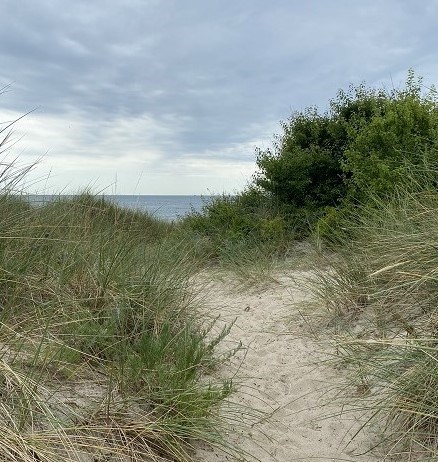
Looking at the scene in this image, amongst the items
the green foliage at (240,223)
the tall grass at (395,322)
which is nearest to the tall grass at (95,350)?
the tall grass at (395,322)

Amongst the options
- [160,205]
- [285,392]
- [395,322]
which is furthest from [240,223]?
[285,392]

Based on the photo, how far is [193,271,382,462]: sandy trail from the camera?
2.68 meters

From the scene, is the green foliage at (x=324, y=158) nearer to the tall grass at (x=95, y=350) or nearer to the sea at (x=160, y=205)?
the sea at (x=160, y=205)

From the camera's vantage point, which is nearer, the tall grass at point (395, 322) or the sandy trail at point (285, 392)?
the tall grass at point (395, 322)

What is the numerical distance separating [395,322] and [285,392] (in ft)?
2.97

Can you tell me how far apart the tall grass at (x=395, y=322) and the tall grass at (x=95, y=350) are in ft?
2.73

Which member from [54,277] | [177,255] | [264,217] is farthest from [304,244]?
[54,277]

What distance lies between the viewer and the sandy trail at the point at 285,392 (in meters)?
2.68

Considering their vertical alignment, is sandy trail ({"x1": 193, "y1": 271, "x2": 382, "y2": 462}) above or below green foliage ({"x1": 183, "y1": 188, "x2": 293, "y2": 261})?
below

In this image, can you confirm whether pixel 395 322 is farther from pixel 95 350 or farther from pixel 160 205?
pixel 160 205

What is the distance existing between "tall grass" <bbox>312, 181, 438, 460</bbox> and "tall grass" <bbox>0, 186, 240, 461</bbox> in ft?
2.73

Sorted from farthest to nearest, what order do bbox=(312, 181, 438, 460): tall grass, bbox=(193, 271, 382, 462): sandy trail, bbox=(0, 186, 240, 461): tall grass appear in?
bbox=(193, 271, 382, 462): sandy trail → bbox=(312, 181, 438, 460): tall grass → bbox=(0, 186, 240, 461): tall grass

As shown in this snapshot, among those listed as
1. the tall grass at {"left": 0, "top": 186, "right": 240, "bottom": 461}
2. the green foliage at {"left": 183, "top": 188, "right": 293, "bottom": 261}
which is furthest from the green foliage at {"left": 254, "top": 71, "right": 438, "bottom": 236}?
the tall grass at {"left": 0, "top": 186, "right": 240, "bottom": 461}

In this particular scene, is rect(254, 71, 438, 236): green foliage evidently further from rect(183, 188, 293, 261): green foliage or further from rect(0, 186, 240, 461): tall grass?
rect(0, 186, 240, 461): tall grass
